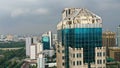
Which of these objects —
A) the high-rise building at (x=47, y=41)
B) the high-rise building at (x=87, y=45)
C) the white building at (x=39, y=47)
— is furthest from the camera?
the high-rise building at (x=47, y=41)

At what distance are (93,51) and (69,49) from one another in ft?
3.71

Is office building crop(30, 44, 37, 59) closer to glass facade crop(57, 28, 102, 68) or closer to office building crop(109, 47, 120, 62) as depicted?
office building crop(109, 47, 120, 62)

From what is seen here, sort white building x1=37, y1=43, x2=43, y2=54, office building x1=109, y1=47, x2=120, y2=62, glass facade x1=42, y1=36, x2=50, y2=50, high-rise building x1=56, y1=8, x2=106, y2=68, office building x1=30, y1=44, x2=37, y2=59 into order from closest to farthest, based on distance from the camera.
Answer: high-rise building x1=56, y1=8, x2=106, y2=68, office building x1=109, y1=47, x2=120, y2=62, office building x1=30, y1=44, x2=37, y2=59, white building x1=37, y1=43, x2=43, y2=54, glass facade x1=42, y1=36, x2=50, y2=50

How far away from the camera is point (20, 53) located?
96.9m

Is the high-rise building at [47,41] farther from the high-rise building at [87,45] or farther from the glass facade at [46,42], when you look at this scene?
the high-rise building at [87,45]

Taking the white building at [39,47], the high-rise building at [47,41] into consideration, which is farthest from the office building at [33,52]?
the high-rise building at [47,41]

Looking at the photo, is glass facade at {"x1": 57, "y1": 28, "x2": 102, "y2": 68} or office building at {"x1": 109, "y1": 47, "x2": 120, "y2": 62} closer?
glass facade at {"x1": 57, "y1": 28, "x2": 102, "y2": 68}

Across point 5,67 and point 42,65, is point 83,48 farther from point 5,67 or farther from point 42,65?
point 5,67

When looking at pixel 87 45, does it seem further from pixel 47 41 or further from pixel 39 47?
pixel 47 41

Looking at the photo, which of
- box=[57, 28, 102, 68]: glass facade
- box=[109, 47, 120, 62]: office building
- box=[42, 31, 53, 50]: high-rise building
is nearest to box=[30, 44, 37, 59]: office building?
box=[42, 31, 53, 50]: high-rise building

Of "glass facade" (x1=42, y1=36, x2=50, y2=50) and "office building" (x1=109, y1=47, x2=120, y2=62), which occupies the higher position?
"glass facade" (x1=42, y1=36, x2=50, y2=50)

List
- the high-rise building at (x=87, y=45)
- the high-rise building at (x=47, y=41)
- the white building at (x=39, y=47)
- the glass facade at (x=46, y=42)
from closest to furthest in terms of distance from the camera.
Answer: the high-rise building at (x=87, y=45)
the white building at (x=39, y=47)
the glass facade at (x=46, y=42)
the high-rise building at (x=47, y=41)

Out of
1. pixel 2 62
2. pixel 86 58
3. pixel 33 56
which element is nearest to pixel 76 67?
pixel 86 58

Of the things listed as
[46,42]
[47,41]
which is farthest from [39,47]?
[47,41]
